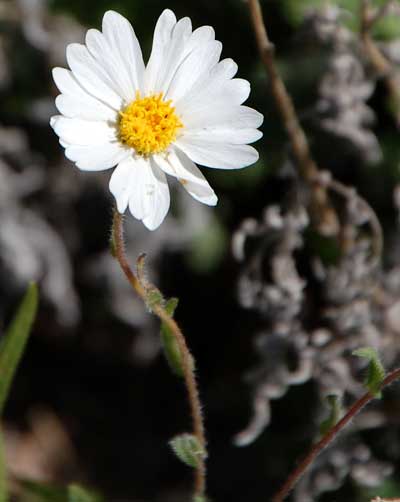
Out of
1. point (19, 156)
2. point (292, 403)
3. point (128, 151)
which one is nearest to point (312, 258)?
point (292, 403)

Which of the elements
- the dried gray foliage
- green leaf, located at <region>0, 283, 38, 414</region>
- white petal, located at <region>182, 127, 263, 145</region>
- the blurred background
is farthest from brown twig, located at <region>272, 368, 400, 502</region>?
the dried gray foliage

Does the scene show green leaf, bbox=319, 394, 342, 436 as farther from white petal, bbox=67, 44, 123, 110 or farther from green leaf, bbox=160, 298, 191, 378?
white petal, bbox=67, 44, 123, 110

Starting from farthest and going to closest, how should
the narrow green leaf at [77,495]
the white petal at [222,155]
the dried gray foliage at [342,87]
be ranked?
the dried gray foliage at [342,87]
the narrow green leaf at [77,495]
the white petal at [222,155]

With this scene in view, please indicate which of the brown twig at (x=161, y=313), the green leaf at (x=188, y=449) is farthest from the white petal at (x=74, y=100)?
the green leaf at (x=188, y=449)

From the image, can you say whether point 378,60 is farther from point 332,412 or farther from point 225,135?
point 332,412

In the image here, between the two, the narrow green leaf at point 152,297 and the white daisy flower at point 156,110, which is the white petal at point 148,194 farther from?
the narrow green leaf at point 152,297

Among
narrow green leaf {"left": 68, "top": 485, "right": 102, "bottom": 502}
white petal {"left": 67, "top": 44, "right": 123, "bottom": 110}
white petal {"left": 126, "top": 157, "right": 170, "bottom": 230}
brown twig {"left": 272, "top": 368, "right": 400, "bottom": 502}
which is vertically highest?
white petal {"left": 67, "top": 44, "right": 123, "bottom": 110}

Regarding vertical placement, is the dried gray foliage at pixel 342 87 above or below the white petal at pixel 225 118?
above

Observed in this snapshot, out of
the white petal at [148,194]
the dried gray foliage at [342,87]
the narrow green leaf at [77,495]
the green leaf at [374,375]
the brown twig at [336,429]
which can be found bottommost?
the brown twig at [336,429]
